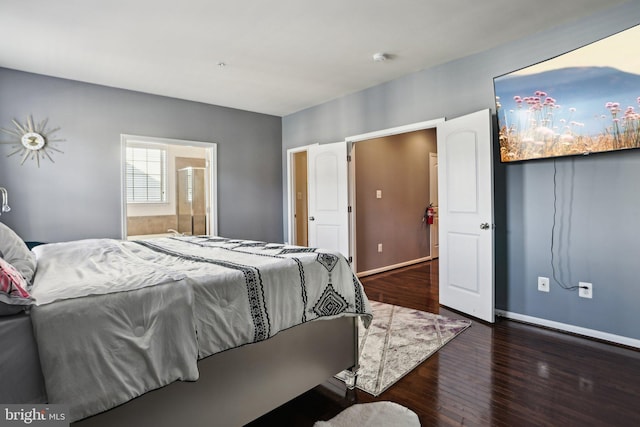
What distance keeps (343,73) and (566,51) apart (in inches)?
84.7

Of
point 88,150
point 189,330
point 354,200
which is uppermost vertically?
point 88,150

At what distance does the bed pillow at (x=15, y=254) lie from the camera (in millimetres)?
1525

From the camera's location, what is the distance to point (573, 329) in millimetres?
2971

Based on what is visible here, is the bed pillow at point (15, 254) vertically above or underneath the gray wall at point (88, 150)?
underneath

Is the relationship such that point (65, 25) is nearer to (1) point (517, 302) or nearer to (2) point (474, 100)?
(2) point (474, 100)

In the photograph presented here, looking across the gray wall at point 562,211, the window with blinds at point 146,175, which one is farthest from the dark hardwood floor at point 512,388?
the window with blinds at point 146,175

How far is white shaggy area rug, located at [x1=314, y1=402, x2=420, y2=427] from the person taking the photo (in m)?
1.74

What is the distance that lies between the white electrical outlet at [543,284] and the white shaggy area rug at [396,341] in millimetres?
710

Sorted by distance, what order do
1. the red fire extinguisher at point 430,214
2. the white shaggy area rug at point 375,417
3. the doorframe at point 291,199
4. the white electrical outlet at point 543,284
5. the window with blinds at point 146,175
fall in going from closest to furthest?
the white shaggy area rug at point 375,417 < the white electrical outlet at point 543,284 < the doorframe at point 291,199 < the red fire extinguisher at point 430,214 < the window with blinds at point 146,175

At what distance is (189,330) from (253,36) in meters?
2.72

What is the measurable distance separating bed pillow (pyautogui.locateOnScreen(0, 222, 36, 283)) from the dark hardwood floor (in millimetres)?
1303

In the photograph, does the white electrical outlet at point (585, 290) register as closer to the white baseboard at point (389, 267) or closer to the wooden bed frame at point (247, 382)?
the wooden bed frame at point (247, 382)

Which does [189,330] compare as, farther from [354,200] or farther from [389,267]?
[389,267]

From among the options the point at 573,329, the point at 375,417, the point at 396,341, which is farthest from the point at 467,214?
the point at 375,417
